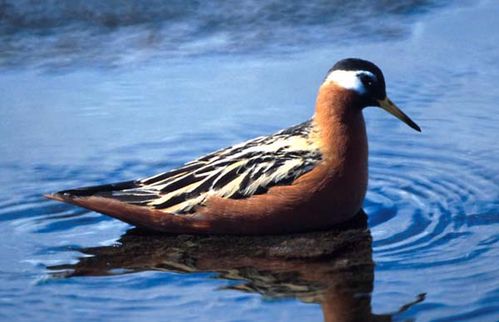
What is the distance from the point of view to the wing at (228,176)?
9281 mm

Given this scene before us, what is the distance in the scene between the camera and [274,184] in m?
9.24

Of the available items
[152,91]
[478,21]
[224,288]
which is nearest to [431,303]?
[224,288]

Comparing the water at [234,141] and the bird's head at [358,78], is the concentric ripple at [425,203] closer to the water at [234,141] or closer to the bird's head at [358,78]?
the water at [234,141]

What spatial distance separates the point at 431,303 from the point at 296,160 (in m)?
1.94

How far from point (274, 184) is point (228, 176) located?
1.23ft

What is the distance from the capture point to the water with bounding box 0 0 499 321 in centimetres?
806

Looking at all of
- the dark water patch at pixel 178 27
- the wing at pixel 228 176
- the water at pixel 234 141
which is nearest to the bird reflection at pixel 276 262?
the water at pixel 234 141

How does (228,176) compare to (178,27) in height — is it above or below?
below

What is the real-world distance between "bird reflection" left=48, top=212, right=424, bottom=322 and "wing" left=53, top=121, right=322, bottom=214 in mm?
296

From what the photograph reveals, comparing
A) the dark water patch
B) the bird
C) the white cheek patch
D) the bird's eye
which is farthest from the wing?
the dark water patch

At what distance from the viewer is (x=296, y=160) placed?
30.5 ft

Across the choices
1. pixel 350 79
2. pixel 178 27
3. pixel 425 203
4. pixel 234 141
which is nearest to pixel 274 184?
pixel 350 79

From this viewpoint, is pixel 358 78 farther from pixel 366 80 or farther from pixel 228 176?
pixel 228 176

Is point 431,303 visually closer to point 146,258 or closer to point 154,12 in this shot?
point 146,258
